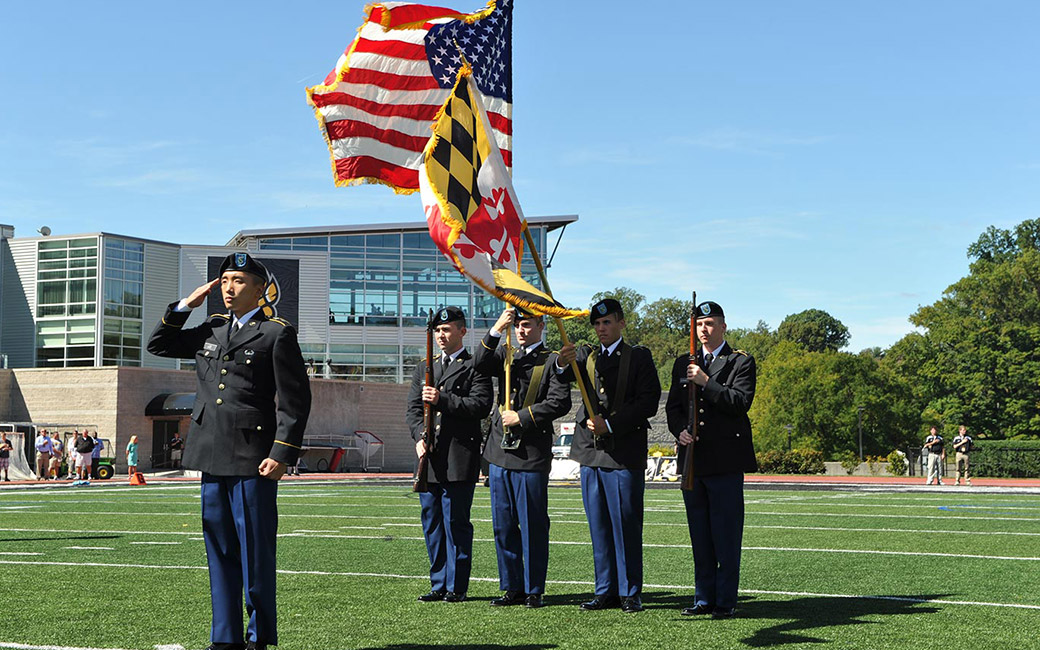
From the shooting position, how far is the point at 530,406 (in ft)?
27.7

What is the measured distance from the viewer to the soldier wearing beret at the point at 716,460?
772 cm

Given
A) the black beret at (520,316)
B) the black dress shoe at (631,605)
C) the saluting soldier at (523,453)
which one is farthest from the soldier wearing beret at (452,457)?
the black dress shoe at (631,605)

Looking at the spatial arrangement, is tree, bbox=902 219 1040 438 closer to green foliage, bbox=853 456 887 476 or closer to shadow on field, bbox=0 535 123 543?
green foliage, bbox=853 456 887 476

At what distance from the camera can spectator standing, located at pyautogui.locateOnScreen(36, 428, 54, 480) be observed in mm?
39188

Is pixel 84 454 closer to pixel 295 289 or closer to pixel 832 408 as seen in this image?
pixel 295 289

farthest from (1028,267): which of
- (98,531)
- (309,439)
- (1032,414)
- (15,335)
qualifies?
(98,531)

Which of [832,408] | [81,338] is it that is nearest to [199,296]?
[81,338]

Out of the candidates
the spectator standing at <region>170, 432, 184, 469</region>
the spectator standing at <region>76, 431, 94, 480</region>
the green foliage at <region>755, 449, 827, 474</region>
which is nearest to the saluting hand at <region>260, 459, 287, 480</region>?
the spectator standing at <region>76, 431, 94, 480</region>

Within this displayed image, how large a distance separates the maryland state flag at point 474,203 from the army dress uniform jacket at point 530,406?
Result: 1.03 m

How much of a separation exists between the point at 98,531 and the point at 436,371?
27.0 ft

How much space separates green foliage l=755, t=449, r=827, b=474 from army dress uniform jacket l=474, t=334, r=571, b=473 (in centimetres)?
4647

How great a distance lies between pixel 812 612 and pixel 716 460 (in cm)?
118

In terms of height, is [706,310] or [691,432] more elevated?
[706,310]

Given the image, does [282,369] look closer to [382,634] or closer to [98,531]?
[382,634]
